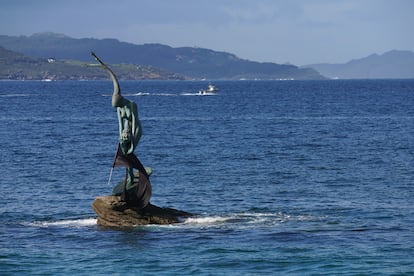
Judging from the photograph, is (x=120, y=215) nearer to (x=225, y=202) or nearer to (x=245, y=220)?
(x=245, y=220)

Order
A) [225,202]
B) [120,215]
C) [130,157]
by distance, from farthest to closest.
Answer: [225,202]
[130,157]
[120,215]

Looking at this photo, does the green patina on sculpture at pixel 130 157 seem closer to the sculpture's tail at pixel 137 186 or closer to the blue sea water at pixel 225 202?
the sculpture's tail at pixel 137 186

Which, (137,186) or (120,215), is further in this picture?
(137,186)

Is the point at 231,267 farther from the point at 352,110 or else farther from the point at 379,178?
the point at 352,110

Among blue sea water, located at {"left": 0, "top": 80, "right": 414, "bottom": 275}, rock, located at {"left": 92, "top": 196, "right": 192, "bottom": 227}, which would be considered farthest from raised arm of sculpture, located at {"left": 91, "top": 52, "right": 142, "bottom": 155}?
blue sea water, located at {"left": 0, "top": 80, "right": 414, "bottom": 275}

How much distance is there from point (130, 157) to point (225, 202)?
9.56m

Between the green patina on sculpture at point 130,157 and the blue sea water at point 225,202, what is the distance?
160 centimetres

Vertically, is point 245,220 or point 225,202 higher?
point 245,220

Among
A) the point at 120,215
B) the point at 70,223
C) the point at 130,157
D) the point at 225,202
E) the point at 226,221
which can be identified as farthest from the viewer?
the point at 225,202

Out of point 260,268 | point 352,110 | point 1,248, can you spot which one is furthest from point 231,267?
point 352,110

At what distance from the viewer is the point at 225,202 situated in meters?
53.1

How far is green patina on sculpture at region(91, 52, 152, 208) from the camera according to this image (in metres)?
44.6

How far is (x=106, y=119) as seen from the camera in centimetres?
13638

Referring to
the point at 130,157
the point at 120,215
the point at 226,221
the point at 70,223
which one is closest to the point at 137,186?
the point at 130,157
